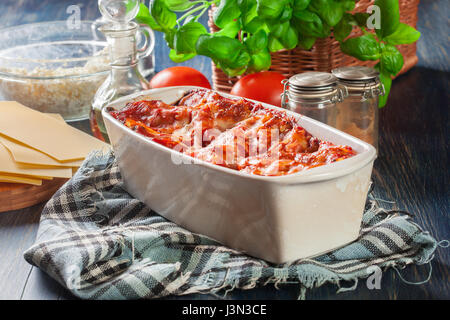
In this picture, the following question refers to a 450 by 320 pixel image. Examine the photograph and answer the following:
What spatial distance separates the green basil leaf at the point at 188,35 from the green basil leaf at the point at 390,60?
489mm

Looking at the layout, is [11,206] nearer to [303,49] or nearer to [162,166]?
[162,166]

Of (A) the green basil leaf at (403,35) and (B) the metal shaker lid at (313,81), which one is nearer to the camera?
(B) the metal shaker lid at (313,81)

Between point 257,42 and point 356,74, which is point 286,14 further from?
point 356,74

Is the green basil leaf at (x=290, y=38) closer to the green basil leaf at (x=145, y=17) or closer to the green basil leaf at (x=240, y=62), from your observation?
the green basil leaf at (x=240, y=62)

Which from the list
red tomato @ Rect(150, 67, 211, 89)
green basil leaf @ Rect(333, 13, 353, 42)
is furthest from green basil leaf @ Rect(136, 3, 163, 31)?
green basil leaf @ Rect(333, 13, 353, 42)

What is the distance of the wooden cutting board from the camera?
1508 mm

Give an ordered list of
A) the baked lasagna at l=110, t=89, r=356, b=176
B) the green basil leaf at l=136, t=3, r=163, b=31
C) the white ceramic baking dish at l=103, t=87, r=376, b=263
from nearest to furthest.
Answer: the white ceramic baking dish at l=103, t=87, r=376, b=263 → the baked lasagna at l=110, t=89, r=356, b=176 → the green basil leaf at l=136, t=3, r=163, b=31

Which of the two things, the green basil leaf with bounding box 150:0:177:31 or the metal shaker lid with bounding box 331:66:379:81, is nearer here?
the metal shaker lid with bounding box 331:66:379:81

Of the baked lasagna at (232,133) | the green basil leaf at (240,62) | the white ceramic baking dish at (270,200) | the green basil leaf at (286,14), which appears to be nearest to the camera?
the white ceramic baking dish at (270,200)

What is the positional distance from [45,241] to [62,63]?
938 millimetres

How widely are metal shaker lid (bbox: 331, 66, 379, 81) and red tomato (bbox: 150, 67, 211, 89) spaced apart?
0.49 metres

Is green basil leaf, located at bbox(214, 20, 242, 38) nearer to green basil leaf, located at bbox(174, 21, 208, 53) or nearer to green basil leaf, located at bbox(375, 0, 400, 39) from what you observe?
green basil leaf, located at bbox(174, 21, 208, 53)

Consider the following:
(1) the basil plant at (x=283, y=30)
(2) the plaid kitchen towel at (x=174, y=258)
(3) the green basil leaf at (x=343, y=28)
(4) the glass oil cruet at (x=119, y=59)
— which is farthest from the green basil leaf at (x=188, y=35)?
(2) the plaid kitchen towel at (x=174, y=258)

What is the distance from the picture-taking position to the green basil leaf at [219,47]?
1.72m
